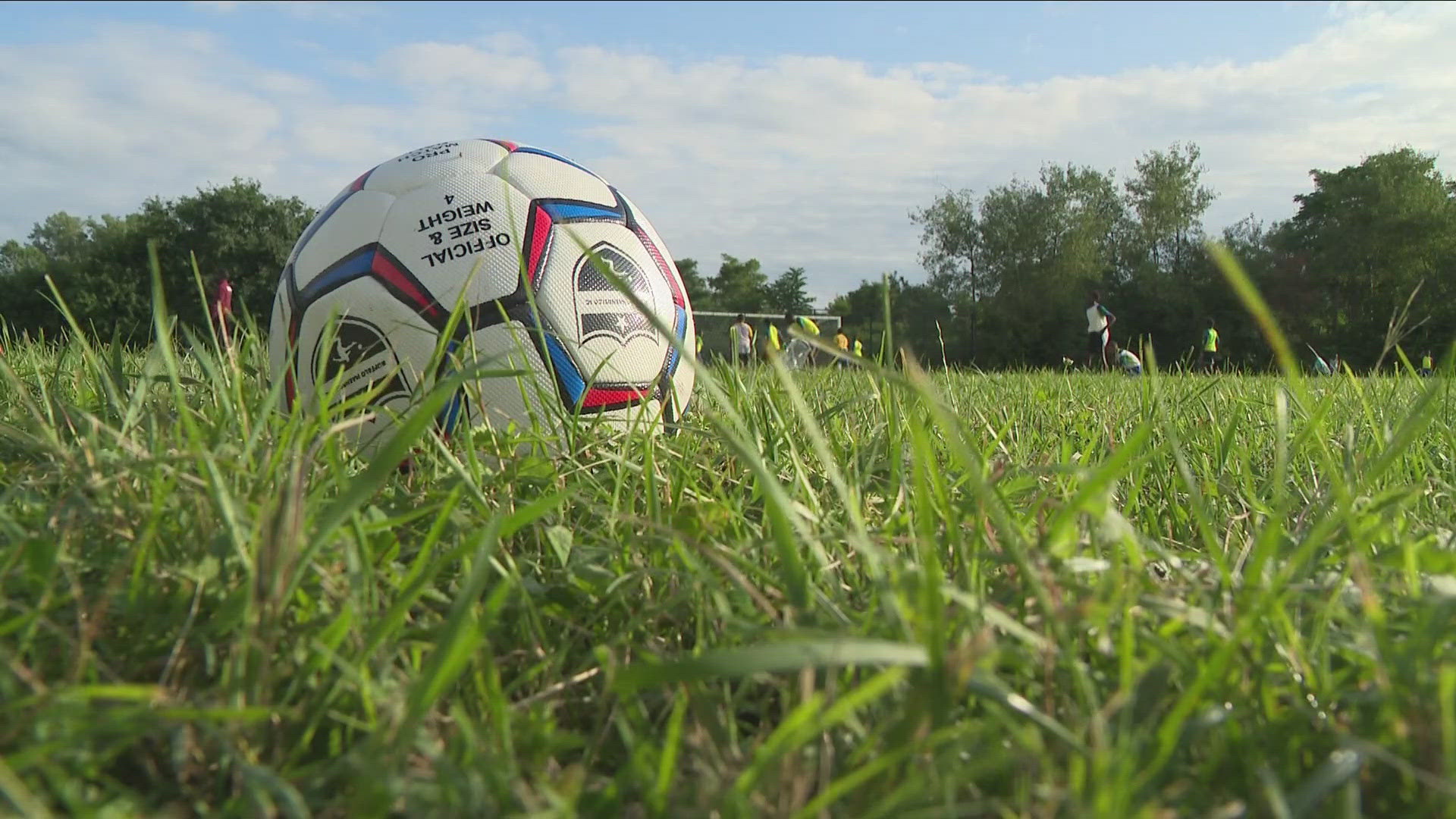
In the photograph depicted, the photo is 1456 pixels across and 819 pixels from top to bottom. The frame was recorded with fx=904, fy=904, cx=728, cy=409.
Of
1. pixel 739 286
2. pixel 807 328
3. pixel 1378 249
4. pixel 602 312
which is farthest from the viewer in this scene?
pixel 739 286

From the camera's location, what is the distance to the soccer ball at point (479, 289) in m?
1.98

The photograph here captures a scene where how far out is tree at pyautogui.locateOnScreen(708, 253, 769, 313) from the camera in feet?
249

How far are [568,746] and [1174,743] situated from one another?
0.46 meters

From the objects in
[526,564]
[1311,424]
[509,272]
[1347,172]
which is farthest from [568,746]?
[1347,172]

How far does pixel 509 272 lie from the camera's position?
6.74ft

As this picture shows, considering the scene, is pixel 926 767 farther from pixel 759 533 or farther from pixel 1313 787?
pixel 759 533

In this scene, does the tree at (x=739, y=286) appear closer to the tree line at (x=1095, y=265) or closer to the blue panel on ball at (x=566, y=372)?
the tree line at (x=1095, y=265)

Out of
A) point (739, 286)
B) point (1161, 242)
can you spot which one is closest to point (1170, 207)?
point (1161, 242)

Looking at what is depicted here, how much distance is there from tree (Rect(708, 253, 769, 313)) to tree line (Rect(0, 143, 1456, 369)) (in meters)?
15.7

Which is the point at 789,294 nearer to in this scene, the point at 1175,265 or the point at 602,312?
the point at 1175,265

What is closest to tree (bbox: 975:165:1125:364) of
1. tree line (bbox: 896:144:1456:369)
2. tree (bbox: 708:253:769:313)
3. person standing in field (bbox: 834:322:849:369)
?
tree line (bbox: 896:144:1456:369)

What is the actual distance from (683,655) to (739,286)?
77225 mm

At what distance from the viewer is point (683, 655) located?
0.92m

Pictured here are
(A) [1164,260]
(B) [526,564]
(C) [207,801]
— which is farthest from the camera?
(A) [1164,260]
